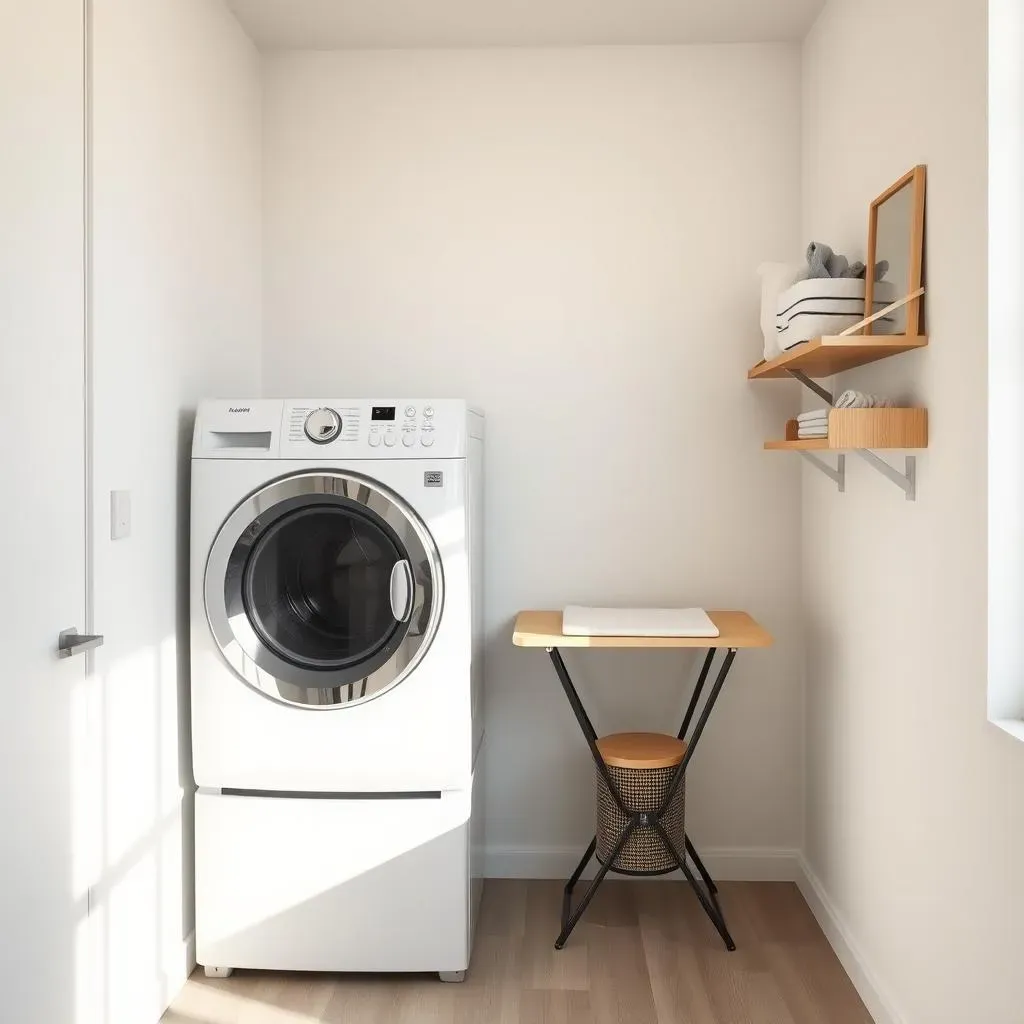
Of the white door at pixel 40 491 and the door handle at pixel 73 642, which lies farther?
the door handle at pixel 73 642

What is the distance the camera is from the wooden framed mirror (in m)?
1.87

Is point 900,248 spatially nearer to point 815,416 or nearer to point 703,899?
point 815,416

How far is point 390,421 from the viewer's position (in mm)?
2240

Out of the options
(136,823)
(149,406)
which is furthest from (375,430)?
(136,823)

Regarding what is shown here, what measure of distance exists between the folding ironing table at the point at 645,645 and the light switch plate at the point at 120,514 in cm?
93

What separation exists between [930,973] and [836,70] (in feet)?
7.01

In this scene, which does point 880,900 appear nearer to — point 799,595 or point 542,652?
point 799,595

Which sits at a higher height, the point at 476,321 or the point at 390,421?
the point at 476,321

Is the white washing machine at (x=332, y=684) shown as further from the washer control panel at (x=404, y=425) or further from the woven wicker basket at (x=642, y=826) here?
the woven wicker basket at (x=642, y=826)

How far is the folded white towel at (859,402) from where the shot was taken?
195 cm

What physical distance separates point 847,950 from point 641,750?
Result: 682mm

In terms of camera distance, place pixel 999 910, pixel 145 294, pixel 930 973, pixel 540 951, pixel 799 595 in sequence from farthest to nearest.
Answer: pixel 799 595 → pixel 540 951 → pixel 145 294 → pixel 930 973 → pixel 999 910

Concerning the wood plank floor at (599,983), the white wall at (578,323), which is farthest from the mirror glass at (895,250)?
the wood plank floor at (599,983)

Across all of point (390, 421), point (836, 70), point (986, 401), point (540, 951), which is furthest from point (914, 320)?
point (540, 951)
